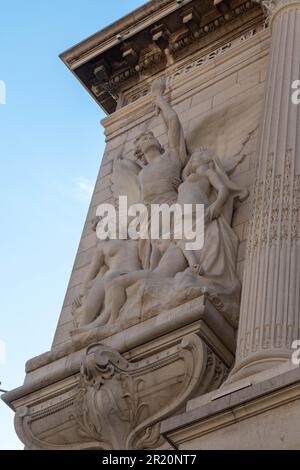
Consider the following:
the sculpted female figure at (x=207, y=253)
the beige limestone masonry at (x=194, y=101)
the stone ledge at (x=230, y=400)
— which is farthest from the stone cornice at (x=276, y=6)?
the stone ledge at (x=230, y=400)

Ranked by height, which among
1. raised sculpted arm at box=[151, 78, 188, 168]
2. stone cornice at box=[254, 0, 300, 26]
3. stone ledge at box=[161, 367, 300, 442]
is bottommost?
stone ledge at box=[161, 367, 300, 442]

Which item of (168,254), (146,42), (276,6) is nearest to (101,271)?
(168,254)

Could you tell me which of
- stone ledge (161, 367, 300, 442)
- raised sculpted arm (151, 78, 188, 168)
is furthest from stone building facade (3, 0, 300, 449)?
raised sculpted arm (151, 78, 188, 168)

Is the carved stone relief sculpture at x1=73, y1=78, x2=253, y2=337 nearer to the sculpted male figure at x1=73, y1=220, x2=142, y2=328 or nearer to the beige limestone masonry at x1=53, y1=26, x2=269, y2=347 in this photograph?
the sculpted male figure at x1=73, y1=220, x2=142, y2=328

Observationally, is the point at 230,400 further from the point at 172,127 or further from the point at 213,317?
the point at 172,127

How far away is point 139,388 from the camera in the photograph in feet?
36.7

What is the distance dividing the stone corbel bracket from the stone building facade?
1cm

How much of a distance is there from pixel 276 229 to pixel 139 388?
7.56 feet

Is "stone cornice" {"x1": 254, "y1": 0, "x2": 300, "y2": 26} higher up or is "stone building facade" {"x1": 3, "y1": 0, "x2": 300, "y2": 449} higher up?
"stone cornice" {"x1": 254, "y1": 0, "x2": 300, "y2": 26}

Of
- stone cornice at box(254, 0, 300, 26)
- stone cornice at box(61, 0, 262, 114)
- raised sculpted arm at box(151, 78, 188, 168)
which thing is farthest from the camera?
stone cornice at box(61, 0, 262, 114)

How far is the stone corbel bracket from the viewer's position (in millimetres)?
10977

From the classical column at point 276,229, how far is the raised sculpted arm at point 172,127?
1687mm

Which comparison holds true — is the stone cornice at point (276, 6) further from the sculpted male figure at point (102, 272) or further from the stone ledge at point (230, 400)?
the stone ledge at point (230, 400)
